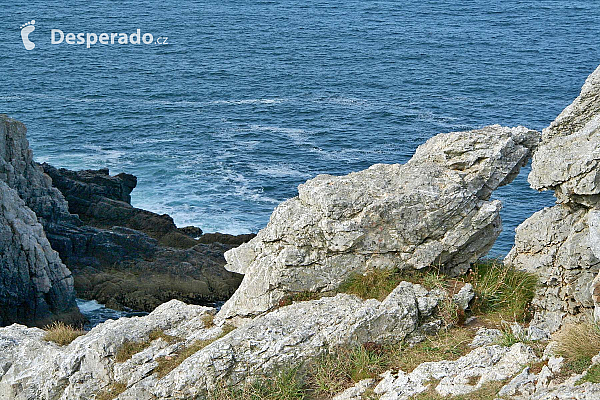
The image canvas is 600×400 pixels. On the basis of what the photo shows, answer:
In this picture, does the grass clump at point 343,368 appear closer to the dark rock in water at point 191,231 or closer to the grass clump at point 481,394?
the grass clump at point 481,394

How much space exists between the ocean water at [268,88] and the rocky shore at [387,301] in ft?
114

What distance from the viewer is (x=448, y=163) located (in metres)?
18.0

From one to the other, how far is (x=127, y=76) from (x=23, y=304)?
61854mm

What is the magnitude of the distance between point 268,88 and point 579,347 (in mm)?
83010

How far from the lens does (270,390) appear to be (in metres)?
15.0

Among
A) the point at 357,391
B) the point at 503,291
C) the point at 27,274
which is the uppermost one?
the point at 503,291

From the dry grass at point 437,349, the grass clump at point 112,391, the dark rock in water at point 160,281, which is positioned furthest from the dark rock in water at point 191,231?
the dry grass at point 437,349

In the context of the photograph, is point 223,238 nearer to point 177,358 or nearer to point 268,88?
point 177,358

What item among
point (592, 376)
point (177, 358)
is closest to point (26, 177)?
point (177, 358)

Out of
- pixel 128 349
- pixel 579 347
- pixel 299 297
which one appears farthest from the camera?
pixel 299 297

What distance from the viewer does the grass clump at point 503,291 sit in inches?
659

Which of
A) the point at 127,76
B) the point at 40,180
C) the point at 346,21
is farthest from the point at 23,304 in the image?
the point at 346,21

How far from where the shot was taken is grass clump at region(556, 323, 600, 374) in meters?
12.5

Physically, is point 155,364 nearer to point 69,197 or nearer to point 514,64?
point 69,197
